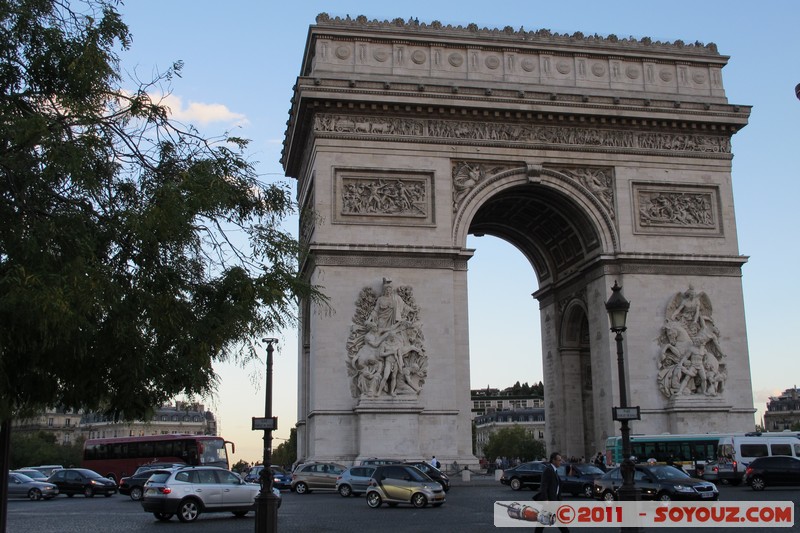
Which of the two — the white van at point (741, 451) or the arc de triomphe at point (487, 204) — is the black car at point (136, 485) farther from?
the white van at point (741, 451)

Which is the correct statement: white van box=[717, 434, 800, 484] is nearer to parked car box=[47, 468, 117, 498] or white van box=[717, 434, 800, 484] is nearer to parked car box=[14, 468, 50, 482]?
parked car box=[47, 468, 117, 498]

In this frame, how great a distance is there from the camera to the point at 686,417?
33.6m

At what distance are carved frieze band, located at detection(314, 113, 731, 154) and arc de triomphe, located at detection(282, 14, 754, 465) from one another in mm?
79

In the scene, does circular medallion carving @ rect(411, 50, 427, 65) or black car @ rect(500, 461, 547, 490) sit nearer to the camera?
black car @ rect(500, 461, 547, 490)

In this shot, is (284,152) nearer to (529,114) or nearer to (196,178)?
(529,114)

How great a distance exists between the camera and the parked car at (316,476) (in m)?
31.8

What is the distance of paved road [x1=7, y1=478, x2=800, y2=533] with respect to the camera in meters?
18.2

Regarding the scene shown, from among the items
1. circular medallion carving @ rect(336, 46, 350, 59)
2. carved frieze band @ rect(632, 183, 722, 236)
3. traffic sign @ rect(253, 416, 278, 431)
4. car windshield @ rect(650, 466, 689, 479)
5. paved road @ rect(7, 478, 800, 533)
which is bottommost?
paved road @ rect(7, 478, 800, 533)

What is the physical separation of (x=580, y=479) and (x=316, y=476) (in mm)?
9457

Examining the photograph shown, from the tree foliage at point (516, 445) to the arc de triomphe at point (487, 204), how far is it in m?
91.8

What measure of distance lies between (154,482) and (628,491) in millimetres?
13251

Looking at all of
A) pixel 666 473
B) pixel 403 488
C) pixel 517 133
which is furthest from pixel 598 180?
pixel 403 488

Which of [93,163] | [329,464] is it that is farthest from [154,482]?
[93,163]

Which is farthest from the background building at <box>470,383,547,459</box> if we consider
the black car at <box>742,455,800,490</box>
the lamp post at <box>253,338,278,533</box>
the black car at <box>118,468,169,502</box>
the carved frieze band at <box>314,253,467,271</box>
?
the lamp post at <box>253,338,278,533</box>
